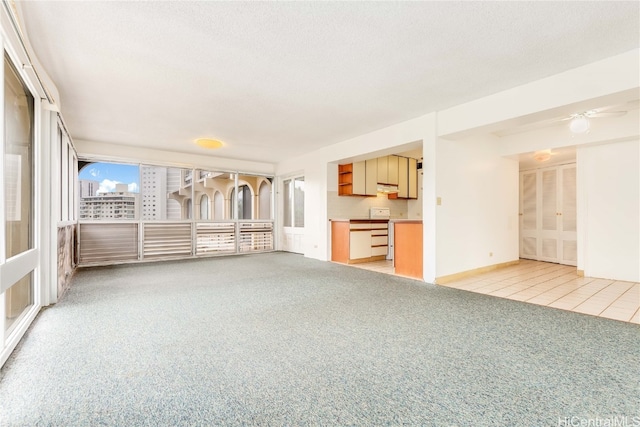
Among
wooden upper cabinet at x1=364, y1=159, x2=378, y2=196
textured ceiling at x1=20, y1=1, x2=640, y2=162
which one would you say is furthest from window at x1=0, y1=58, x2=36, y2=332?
wooden upper cabinet at x1=364, y1=159, x2=378, y2=196

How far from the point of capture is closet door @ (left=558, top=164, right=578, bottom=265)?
5.97m

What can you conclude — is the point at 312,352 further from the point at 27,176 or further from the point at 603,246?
the point at 603,246

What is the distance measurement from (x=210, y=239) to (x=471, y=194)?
6.05 m

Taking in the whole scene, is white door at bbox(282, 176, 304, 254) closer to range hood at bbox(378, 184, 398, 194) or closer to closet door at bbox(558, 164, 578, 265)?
range hood at bbox(378, 184, 398, 194)

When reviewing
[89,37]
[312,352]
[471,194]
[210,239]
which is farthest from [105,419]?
[210,239]

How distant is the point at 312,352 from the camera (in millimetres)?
2152

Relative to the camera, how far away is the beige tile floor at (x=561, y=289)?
321cm

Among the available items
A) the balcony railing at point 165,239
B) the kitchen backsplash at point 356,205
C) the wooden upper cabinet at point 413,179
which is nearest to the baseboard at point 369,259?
the kitchen backsplash at point 356,205

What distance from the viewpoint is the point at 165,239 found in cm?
693

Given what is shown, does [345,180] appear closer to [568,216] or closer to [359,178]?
[359,178]

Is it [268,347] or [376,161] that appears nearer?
[268,347]

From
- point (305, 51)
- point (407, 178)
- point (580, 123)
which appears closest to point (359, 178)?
point (407, 178)

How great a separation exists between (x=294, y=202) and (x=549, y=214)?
19.7 ft

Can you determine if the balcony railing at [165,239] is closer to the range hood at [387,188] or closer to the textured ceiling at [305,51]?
the textured ceiling at [305,51]
